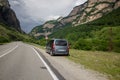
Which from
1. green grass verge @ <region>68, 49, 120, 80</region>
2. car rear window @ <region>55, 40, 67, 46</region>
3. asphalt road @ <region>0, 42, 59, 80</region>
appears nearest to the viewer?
asphalt road @ <region>0, 42, 59, 80</region>

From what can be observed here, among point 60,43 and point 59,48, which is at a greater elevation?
point 60,43

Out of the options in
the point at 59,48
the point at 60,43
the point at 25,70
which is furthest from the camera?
the point at 60,43

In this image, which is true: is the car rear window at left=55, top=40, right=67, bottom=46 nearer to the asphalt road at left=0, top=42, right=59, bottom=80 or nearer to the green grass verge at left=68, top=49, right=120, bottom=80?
the green grass verge at left=68, top=49, right=120, bottom=80

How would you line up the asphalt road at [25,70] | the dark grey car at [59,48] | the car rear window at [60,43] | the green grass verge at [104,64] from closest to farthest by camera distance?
the asphalt road at [25,70] < the green grass verge at [104,64] < the dark grey car at [59,48] < the car rear window at [60,43]

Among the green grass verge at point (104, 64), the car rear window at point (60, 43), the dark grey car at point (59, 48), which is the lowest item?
the green grass verge at point (104, 64)

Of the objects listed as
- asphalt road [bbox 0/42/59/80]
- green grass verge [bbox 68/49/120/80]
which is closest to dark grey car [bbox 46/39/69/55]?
green grass verge [bbox 68/49/120/80]

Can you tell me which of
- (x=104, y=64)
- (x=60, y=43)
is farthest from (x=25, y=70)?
(x=60, y=43)

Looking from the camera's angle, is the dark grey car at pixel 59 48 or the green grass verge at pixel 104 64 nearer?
the green grass verge at pixel 104 64

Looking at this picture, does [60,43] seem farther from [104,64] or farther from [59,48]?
[104,64]

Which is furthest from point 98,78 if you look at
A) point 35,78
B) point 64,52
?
point 64,52

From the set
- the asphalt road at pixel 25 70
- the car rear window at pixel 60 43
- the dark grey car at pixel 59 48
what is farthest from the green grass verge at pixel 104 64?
the car rear window at pixel 60 43

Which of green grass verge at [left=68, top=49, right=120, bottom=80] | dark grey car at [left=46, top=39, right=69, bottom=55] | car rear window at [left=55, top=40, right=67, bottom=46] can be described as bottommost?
green grass verge at [left=68, top=49, right=120, bottom=80]

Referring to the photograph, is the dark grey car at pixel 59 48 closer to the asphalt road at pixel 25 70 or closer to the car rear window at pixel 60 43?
the car rear window at pixel 60 43

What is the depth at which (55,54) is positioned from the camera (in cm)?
2498
